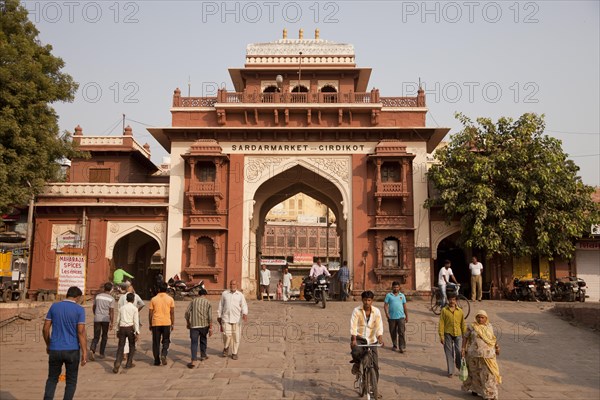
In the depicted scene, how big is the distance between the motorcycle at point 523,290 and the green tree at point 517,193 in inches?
40.3

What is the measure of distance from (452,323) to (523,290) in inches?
462

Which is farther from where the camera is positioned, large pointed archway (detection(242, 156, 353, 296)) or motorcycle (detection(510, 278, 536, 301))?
large pointed archway (detection(242, 156, 353, 296))

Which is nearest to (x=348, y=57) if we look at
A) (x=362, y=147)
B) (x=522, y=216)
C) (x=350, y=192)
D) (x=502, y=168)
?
(x=362, y=147)

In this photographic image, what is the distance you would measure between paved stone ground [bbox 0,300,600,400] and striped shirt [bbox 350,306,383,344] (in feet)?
2.90

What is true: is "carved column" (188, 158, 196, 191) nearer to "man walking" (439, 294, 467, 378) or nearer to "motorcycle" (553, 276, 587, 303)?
"motorcycle" (553, 276, 587, 303)

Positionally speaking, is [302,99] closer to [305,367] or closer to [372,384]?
[305,367]

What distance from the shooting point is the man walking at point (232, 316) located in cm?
985

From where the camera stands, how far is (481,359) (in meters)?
7.60

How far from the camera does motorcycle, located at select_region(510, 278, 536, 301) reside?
62.2ft

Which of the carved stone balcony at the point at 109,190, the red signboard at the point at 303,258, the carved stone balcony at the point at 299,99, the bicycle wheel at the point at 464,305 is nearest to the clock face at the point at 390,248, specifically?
the bicycle wheel at the point at 464,305

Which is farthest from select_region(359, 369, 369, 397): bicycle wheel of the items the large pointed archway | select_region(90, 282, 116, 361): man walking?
the large pointed archway

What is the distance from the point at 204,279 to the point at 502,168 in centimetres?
1108

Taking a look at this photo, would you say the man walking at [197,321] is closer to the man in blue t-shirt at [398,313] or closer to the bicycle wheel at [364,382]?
the bicycle wheel at [364,382]

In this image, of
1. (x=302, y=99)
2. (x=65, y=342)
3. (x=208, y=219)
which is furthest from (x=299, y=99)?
(x=65, y=342)
